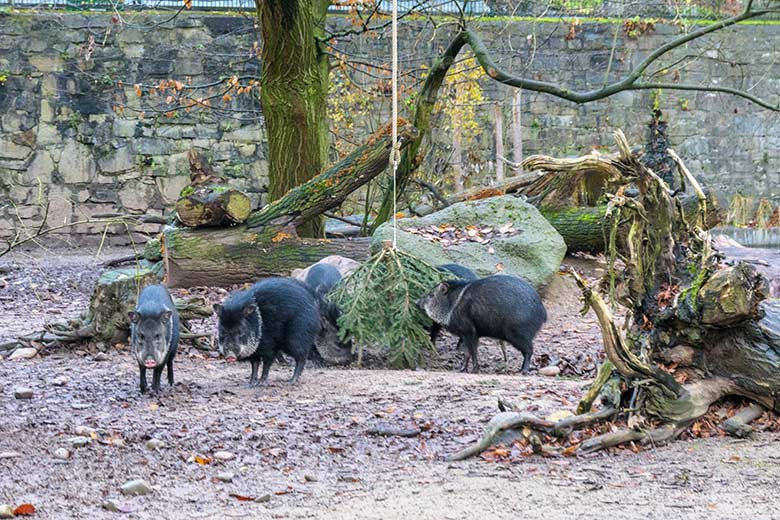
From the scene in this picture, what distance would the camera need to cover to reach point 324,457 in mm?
4711

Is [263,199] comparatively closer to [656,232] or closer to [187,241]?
[187,241]

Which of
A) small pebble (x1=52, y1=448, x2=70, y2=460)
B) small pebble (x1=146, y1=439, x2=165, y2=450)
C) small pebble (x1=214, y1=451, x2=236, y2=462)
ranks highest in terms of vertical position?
small pebble (x1=52, y1=448, x2=70, y2=460)

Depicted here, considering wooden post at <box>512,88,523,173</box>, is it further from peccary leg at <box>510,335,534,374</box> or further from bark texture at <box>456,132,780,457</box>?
bark texture at <box>456,132,780,457</box>

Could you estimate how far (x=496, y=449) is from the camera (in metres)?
4.58

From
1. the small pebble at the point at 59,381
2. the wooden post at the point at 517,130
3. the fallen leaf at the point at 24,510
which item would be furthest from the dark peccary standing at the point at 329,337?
the wooden post at the point at 517,130

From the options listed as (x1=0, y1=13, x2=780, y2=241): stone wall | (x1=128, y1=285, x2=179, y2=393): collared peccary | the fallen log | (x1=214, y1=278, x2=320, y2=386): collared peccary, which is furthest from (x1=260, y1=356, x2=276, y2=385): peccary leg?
(x1=0, y1=13, x2=780, y2=241): stone wall

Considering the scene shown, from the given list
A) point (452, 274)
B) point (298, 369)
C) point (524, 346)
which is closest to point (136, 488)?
point (298, 369)

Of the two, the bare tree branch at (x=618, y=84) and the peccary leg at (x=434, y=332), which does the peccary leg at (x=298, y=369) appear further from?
the bare tree branch at (x=618, y=84)

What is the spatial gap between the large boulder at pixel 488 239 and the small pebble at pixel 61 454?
4477 mm

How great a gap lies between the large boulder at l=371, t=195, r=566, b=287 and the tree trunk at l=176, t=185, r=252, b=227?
1.54 meters

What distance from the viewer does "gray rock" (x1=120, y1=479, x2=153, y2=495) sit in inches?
161

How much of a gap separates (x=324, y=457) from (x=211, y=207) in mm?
5410

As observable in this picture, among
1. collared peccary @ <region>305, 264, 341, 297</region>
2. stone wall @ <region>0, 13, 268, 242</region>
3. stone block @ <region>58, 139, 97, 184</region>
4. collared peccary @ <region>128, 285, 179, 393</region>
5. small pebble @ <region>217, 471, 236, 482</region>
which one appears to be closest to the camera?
small pebble @ <region>217, 471, 236, 482</region>

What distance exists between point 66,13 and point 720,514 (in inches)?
518
